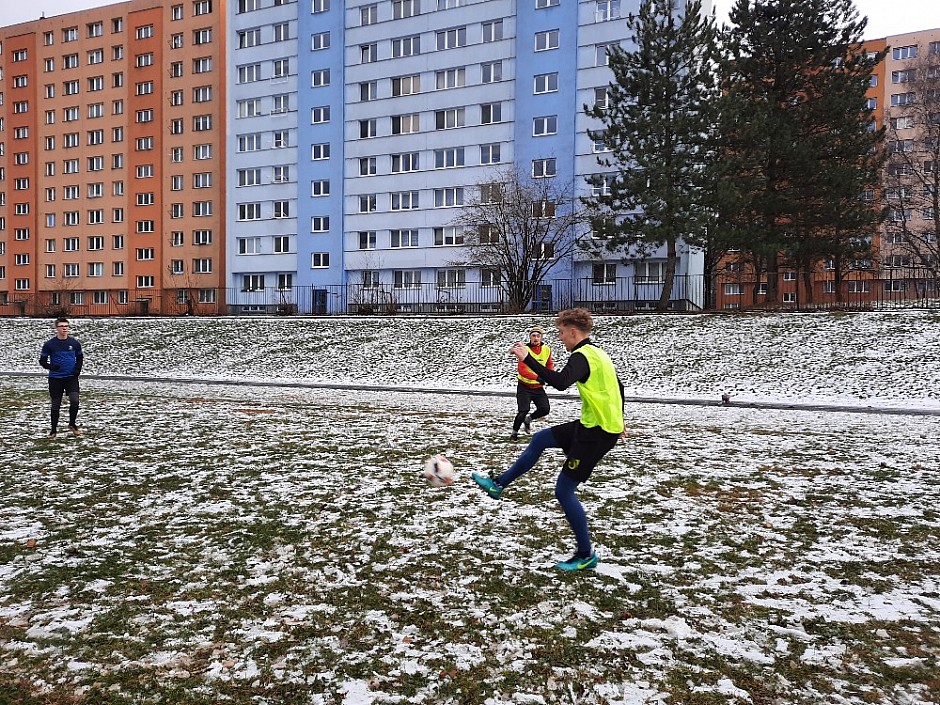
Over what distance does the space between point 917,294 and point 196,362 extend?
113 feet

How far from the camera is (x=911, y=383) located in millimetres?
18562

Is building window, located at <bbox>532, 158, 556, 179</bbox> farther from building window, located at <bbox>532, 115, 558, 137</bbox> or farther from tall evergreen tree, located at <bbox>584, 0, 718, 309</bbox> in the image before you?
tall evergreen tree, located at <bbox>584, 0, 718, 309</bbox>

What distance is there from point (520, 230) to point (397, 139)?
60.2 feet

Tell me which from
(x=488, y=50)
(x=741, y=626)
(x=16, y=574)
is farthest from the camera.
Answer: (x=488, y=50)

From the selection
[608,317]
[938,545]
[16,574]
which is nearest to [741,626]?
[938,545]

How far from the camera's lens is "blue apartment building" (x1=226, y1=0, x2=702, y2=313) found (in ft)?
156

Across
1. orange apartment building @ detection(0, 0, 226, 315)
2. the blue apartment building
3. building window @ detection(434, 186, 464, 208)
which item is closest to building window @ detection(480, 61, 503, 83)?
the blue apartment building

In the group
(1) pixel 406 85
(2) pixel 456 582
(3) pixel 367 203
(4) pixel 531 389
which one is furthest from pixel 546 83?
(2) pixel 456 582

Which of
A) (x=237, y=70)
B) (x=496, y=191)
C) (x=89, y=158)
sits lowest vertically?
(x=496, y=191)

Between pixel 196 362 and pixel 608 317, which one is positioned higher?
pixel 608 317

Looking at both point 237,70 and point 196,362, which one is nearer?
point 196,362

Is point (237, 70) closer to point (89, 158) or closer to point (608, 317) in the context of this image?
point (89, 158)

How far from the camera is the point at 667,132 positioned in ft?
112

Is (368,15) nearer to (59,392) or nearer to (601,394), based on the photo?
(59,392)
